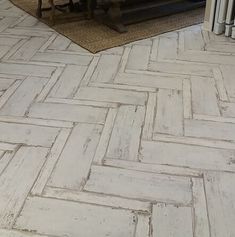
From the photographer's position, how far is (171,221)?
50.4 inches

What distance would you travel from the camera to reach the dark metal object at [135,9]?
10.0 feet

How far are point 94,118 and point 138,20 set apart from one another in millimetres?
1646

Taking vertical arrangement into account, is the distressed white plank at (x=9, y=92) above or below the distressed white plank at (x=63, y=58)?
above

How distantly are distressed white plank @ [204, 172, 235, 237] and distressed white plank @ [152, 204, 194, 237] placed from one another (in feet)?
0.26

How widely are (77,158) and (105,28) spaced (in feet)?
5.80

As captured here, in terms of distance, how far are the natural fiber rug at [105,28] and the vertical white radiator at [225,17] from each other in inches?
12.0

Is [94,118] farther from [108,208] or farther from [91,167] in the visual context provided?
[108,208]

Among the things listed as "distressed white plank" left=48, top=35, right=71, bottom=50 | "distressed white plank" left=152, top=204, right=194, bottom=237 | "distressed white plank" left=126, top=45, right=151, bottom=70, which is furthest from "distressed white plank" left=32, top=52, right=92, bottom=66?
"distressed white plank" left=152, top=204, right=194, bottom=237

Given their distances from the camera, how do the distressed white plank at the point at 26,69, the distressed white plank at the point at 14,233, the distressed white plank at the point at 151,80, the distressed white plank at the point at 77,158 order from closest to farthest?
the distressed white plank at the point at 14,233, the distressed white plank at the point at 77,158, the distressed white plank at the point at 151,80, the distressed white plank at the point at 26,69

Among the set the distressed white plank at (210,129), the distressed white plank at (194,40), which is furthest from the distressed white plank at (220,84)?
the distressed white plank at (194,40)

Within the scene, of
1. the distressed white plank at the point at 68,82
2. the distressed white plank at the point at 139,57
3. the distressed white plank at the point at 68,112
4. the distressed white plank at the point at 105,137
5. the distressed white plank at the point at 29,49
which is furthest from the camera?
the distressed white plank at the point at 29,49

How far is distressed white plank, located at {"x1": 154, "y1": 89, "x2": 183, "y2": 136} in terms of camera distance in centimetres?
179

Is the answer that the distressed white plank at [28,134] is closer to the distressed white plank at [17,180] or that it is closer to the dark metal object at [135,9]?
the distressed white plank at [17,180]

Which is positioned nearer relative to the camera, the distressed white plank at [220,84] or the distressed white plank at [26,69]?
the distressed white plank at [220,84]
